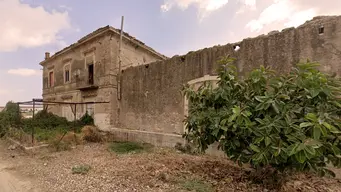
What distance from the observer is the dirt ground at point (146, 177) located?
3.73 m

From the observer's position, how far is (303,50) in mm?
5043

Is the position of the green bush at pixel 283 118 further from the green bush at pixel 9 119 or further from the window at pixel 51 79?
the window at pixel 51 79

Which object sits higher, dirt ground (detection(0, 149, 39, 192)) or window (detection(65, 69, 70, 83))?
window (detection(65, 69, 70, 83))

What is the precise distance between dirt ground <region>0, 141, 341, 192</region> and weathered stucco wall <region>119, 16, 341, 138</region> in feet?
8.58

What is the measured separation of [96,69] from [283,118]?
408 inches

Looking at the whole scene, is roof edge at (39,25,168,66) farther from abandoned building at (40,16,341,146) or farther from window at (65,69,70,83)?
window at (65,69,70,83)

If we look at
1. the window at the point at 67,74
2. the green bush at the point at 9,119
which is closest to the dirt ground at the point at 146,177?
the green bush at the point at 9,119

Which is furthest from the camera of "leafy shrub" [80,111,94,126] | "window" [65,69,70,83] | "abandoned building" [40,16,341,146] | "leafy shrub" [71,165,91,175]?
"window" [65,69,70,83]

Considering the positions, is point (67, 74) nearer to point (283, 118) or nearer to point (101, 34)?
point (101, 34)

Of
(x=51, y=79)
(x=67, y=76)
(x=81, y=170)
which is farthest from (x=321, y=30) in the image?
(x=51, y=79)

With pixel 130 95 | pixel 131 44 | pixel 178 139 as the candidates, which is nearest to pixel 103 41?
pixel 131 44

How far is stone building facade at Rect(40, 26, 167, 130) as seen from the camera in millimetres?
10430

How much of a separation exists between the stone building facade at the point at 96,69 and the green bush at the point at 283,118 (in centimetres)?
789

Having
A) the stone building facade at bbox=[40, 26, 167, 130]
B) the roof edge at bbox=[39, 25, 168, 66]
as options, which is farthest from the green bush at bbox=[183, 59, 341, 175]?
the roof edge at bbox=[39, 25, 168, 66]
